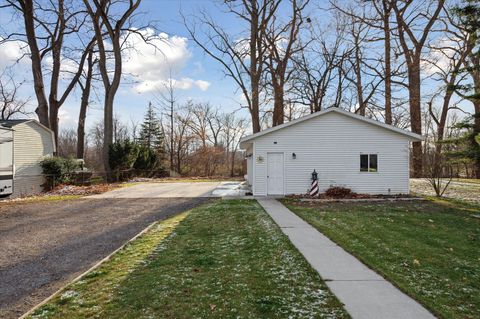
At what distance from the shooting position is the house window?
Result: 49.9ft

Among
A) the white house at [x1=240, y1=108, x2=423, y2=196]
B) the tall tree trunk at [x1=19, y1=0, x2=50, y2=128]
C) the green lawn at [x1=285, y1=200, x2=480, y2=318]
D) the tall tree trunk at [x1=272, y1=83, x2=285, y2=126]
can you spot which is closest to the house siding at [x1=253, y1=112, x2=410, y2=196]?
the white house at [x1=240, y1=108, x2=423, y2=196]

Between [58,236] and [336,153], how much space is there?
11.5 metres

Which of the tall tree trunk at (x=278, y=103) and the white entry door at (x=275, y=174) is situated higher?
the tall tree trunk at (x=278, y=103)

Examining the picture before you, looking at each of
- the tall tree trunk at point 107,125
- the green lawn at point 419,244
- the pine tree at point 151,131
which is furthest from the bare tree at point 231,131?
the green lawn at point 419,244

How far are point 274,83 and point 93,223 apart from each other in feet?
64.1

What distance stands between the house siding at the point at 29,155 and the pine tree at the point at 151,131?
20.5m

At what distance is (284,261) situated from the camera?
17.4 ft

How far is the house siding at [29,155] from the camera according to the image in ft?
53.3

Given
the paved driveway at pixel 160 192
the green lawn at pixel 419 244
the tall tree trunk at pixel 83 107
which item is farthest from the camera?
the tall tree trunk at pixel 83 107

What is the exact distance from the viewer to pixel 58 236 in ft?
25.9

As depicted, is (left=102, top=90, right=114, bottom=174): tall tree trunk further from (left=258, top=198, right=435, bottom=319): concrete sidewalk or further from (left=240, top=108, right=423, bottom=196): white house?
(left=258, top=198, right=435, bottom=319): concrete sidewalk

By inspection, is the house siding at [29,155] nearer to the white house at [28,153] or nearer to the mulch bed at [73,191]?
the white house at [28,153]

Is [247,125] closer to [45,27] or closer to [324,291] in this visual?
[45,27]

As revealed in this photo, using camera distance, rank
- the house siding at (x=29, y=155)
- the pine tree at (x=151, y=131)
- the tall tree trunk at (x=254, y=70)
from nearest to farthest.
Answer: the house siding at (x=29, y=155) → the tall tree trunk at (x=254, y=70) → the pine tree at (x=151, y=131)
